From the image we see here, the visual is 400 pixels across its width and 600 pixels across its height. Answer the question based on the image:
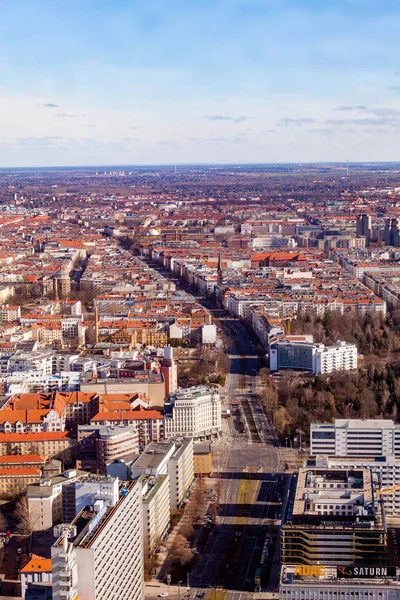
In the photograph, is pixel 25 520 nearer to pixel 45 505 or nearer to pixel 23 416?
pixel 45 505

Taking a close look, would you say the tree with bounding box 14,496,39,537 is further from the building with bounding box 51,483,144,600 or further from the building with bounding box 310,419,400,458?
the building with bounding box 310,419,400,458

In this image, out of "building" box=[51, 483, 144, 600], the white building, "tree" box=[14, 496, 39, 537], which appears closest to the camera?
"building" box=[51, 483, 144, 600]

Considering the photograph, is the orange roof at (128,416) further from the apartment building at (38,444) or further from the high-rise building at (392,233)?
the high-rise building at (392,233)

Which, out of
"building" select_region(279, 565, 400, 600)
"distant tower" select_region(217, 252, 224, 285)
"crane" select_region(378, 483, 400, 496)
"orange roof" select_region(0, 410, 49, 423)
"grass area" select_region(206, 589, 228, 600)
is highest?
"building" select_region(279, 565, 400, 600)

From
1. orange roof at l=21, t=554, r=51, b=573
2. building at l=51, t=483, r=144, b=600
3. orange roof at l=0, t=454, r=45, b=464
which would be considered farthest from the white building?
orange roof at l=21, t=554, r=51, b=573

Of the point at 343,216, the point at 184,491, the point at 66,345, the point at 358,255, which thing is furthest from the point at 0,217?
the point at 184,491
